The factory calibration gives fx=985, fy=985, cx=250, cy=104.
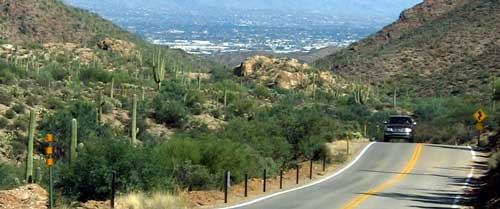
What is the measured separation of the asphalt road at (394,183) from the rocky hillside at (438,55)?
41.7 m

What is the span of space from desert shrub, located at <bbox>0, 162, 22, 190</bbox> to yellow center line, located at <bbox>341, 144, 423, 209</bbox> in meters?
9.59

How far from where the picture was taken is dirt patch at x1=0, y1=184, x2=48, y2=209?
20.0 metres

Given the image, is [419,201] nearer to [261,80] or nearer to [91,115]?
[91,115]

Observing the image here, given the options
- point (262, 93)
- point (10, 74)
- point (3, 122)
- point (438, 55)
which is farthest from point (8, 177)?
point (438, 55)

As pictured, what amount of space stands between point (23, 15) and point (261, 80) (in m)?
Answer: 26.3

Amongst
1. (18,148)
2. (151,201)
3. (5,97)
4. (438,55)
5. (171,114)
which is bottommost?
(18,148)

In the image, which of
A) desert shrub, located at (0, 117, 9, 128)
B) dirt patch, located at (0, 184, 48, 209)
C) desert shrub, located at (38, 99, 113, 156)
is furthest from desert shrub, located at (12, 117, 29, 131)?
dirt patch, located at (0, 184, 48, 209)

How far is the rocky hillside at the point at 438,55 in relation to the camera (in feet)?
305

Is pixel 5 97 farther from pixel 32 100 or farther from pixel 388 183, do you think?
pixel 388 183

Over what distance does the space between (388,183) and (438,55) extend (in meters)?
73.7

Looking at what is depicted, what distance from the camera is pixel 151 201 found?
21234 mm

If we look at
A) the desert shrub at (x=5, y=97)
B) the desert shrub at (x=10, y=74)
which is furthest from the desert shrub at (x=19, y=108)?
the desert shrub at (x=10, y=74)

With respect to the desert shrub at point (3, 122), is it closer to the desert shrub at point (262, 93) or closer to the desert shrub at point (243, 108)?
the desert shrub at point (243, 108)

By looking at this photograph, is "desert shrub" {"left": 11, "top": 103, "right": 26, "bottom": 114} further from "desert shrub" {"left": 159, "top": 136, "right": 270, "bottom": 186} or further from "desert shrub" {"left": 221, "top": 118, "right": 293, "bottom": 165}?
"desert shrub" {"left": 159, "top": 136, "right": 270, "bottom": 186}
